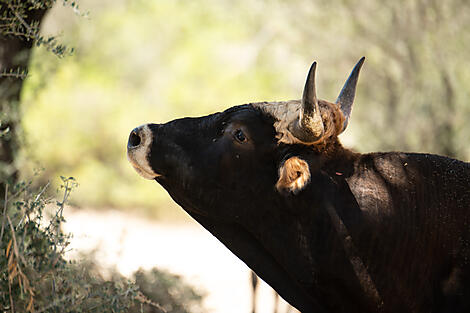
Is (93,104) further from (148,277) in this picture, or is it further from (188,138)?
(188,138)

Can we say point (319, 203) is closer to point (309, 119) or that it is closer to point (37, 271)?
point (309, 119)

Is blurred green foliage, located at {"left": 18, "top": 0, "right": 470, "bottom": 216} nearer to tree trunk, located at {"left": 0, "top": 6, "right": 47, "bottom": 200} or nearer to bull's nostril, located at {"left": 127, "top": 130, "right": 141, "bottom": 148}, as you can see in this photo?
tree trunk, located at {"left": 0, "top": 6, "right": 47, "bottom": 200}

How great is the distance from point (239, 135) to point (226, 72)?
17.1m

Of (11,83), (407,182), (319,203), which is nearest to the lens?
A: (319,203)

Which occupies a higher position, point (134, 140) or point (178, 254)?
point (178, 254)

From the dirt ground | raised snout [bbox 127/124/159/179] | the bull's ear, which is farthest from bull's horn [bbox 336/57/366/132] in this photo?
the dirt ground

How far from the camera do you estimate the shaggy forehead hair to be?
14.6 feet

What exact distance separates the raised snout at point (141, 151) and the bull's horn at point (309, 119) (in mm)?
958

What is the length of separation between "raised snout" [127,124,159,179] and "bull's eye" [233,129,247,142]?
562 millimetres

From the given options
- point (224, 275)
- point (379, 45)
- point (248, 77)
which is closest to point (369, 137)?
point (379, 45)

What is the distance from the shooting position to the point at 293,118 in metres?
4.47

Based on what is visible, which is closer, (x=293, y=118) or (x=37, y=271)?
(x=37, y=271)

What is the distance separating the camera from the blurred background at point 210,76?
13305mm

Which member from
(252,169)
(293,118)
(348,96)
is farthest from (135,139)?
(348,96)
